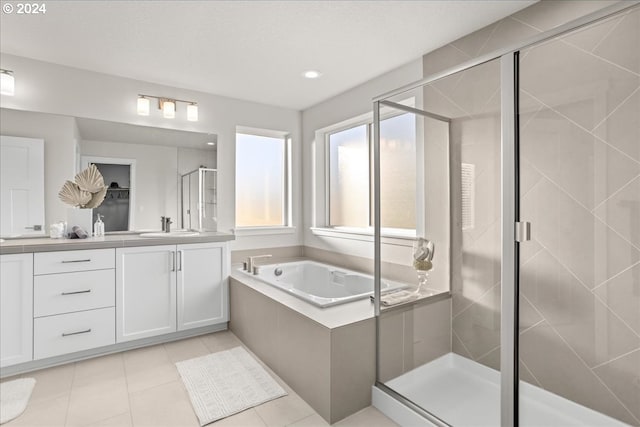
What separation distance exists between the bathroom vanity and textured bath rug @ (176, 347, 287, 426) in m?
0.53

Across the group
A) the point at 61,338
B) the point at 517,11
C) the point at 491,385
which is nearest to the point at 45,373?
the point at 61,338

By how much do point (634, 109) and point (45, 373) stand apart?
3.65 m

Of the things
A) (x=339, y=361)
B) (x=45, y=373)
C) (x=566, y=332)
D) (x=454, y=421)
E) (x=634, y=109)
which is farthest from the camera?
(x=45, y=373)

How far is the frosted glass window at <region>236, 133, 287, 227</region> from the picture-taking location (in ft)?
13.0

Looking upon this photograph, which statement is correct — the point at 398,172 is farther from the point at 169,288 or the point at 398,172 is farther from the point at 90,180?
the point at 90,180

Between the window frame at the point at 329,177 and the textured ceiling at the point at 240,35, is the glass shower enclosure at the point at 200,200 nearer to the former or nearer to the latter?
the textured ceiling at the point at 240,35

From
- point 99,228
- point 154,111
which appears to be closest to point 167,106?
point 154,111

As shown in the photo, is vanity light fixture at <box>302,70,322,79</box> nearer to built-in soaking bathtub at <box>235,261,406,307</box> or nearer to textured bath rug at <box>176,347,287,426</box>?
built-in soaking bathtub at <box>235,261,406,307</box>

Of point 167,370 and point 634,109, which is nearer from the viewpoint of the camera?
point 634,109

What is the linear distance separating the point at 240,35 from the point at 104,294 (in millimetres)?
2208

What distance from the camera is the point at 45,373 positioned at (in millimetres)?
2424

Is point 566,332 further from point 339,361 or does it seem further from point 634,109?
point 339,361

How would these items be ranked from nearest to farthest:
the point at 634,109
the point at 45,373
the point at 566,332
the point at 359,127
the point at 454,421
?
the point at 634,109, the point at 566,332, the point at 454,421, the point at 45,373, the point at 359,127

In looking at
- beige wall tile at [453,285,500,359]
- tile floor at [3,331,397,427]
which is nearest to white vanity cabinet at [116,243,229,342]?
tile floor at [3,331,397,427]
